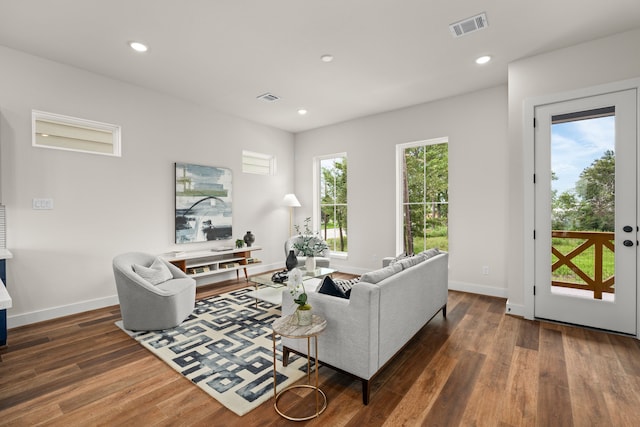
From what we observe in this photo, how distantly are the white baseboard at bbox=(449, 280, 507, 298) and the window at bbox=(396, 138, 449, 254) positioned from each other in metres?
0.59

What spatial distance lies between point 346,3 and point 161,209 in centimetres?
363

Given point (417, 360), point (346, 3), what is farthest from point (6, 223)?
point (417, 360)

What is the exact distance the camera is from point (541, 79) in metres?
3.44

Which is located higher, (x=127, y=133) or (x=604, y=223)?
(x=127, y=133)

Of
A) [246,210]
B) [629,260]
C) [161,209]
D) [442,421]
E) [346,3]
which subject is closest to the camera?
[442,421]

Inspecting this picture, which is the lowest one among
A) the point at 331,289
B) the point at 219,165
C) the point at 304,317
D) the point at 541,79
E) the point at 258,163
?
the point at 304,317

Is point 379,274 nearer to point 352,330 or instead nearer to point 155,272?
point 352,330

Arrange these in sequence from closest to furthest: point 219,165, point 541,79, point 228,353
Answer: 1. point 228,353
2. point 541,79
3. point 219,165

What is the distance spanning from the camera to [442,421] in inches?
73.0

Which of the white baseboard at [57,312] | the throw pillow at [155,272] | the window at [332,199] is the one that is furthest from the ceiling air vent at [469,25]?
the white baseboard at [57,312]

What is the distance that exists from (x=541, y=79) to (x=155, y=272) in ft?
16.0

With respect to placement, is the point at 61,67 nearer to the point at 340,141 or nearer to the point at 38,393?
the point at 38,393

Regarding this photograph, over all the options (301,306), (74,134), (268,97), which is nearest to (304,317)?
(301,306)

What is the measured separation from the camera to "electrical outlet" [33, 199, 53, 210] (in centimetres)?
343
